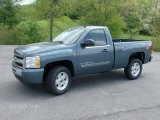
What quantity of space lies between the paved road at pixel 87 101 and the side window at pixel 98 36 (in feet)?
4.14

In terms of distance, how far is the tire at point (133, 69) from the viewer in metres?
8.75

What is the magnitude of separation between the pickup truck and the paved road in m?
0.42

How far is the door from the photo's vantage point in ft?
24.0

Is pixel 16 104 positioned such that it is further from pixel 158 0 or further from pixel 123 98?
pixel 158 0

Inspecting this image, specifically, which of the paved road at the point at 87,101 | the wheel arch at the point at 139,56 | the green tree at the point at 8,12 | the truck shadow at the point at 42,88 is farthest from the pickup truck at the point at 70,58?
the green tree at the point at 8,12

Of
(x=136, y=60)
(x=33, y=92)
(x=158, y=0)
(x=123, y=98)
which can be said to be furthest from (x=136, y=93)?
(x=158, y=0)

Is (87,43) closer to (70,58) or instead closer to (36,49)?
(70,58)

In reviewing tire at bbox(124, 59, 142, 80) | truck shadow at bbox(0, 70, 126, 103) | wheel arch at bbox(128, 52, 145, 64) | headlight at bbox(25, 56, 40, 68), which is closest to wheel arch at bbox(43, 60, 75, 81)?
headlight at bbox(25, 56, 40, 68)

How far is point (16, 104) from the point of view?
20.0 ft

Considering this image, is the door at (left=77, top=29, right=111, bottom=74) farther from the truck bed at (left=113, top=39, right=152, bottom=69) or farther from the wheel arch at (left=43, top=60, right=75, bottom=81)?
the truck bed at (left=113, top=39, right=152, bottom=69)

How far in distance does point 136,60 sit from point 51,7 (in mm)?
15943

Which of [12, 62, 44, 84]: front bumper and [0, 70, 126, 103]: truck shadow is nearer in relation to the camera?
[12, 62, 44, 84]: front bumper

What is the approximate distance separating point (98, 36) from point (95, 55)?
2.15 ft

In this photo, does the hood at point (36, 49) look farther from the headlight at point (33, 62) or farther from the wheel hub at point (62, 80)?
the wheel hub at point (62, 80)
